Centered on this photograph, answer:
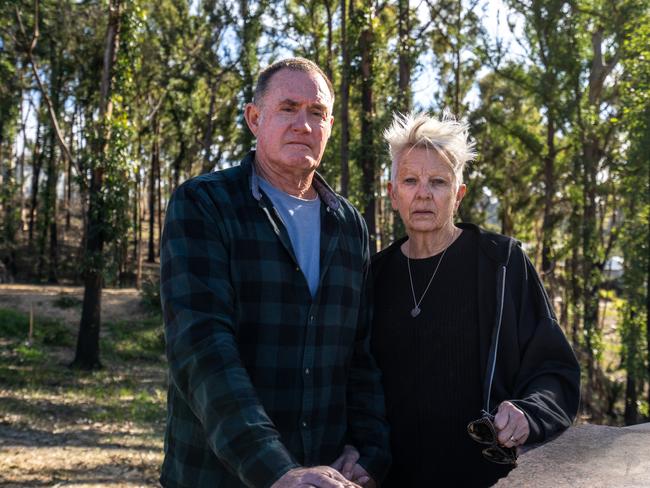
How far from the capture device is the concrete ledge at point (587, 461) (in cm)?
180

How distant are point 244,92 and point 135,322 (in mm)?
8890

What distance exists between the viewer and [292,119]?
2.36m

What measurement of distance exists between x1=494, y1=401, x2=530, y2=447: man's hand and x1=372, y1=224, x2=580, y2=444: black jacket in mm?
123

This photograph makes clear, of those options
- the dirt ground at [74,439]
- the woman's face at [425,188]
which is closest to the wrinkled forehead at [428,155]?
the woman's face at [425,188]

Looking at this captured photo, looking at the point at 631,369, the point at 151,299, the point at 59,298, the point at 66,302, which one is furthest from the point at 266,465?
the point at 59,298

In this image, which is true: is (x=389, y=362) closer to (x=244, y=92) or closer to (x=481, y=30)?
(x=481, y=30)

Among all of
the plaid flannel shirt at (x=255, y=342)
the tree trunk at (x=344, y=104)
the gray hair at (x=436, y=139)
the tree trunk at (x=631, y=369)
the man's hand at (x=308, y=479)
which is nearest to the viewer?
the man's hand at (x=308, y=479)

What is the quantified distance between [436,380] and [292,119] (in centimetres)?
114

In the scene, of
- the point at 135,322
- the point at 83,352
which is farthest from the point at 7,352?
the point at 135,322

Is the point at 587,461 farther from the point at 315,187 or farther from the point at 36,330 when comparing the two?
A: the point at 36,330

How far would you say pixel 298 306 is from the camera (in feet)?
7.23

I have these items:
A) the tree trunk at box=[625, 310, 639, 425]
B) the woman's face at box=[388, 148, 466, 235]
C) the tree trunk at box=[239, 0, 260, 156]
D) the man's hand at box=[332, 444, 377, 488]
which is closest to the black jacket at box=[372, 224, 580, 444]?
the woman's face at box=[388, 148, 466, 235]

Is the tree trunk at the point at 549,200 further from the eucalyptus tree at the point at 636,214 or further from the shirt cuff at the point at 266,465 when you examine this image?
the shirt cuff at the point at 266,465

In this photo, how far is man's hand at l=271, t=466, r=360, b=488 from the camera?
155cm
